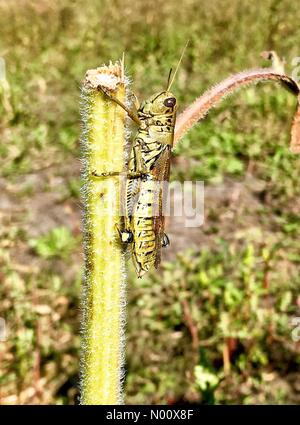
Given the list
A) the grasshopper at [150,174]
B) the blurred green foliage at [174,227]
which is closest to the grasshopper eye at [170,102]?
the grasshopper at [150,174]

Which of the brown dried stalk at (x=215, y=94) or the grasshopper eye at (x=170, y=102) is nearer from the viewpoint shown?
the brown dried stalk at (x=215, y=94)

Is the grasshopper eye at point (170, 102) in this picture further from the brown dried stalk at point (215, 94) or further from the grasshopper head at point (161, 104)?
the brown dried stalk at point (215, 94)

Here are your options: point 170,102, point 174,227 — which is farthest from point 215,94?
point 174,227

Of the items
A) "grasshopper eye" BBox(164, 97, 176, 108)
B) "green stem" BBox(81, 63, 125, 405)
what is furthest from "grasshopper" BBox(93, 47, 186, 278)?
"green stem" BBox(81, 63, 125, 405)

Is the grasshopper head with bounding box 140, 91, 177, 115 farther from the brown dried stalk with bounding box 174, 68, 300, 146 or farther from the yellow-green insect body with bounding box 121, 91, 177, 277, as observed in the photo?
the brown dried stalk with bounding box 174, 68, 300, 146

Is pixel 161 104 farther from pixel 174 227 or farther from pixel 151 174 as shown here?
pixel 174 227

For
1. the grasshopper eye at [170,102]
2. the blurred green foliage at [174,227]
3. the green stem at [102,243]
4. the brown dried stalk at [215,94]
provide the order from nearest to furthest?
1. the green stem at [102,243]
2. the brown dried stalk at [215,94]
3. the grasshopper eye at [170,102]
4. the blurred green foliage at [174,227]
